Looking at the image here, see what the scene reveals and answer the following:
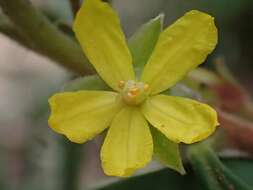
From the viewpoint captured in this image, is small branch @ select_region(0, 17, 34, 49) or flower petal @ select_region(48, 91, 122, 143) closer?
flower petal @ select_region(48, 91, 122, 143)

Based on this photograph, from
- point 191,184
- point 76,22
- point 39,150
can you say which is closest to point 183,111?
point 76,22

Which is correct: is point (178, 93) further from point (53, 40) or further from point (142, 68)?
point (53, 40)

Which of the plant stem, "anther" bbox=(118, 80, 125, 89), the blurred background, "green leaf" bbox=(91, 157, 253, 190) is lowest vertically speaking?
the blurred background

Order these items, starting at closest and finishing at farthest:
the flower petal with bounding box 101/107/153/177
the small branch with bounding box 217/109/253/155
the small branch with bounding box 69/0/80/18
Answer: the flower petal with bounding box 101/107/153/177 → the small branch with bounding box 69/0/80/18 → the small branch with bounding box 217/109/253/155

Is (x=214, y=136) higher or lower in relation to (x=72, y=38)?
lower

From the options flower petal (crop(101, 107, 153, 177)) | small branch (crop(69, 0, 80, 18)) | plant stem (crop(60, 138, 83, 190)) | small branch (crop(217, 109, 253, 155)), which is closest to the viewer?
flower petal (crop(101, 107, 153, 177))

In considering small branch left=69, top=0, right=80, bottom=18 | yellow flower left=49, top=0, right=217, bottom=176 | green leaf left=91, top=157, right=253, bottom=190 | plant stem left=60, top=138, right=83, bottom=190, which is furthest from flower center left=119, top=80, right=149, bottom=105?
plant stem left=60, top=138, right=83, bottom=190

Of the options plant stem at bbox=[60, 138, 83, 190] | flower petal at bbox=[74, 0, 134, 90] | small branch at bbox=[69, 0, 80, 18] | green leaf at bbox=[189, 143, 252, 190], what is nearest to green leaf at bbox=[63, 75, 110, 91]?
flower petal at bbox=[74, 0, 134, 90]

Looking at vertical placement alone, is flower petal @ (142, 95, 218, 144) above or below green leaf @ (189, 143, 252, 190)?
above

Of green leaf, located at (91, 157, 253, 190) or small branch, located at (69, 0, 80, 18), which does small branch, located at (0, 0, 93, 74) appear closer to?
small branch, located at (69, 0, 80, 18)
